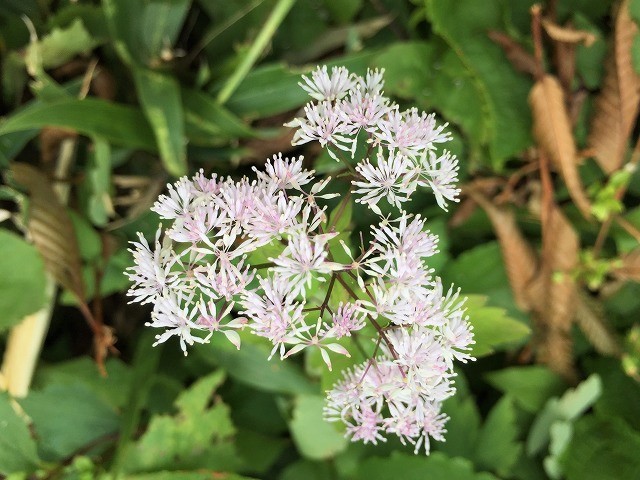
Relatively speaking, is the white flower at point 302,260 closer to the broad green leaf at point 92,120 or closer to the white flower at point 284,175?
the white flower at point 284,175

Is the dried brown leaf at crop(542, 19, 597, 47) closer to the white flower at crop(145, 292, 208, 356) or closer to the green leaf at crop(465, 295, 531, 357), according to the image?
the green leaf at crop(465, 295, 531, 357)

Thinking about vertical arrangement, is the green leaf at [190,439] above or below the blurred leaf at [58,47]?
below

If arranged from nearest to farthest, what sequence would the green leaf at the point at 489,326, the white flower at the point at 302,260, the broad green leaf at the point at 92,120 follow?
the white flower at the point at 302,260
the green leaf at the point at 489,326
the broad green leaf at the point at 92,120

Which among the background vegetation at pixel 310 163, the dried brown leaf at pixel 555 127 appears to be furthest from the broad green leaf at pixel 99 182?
the dried brown leaf at pixel 555 127

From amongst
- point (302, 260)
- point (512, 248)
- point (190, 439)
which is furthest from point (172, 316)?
point (512, 248)

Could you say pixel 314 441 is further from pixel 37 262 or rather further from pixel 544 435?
pixel 37 262

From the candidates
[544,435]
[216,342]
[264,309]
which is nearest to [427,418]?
[264,309]
